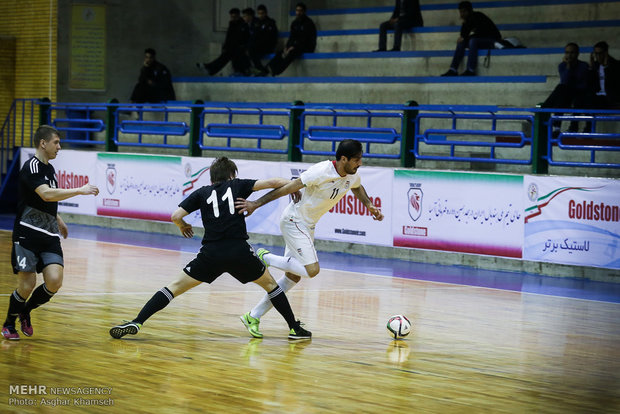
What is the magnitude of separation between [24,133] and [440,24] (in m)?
12.1

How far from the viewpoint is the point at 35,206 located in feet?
29.5

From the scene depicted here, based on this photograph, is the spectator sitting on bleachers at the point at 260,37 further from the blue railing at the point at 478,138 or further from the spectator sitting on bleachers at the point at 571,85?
the spectator sitting on bleachers at the point at 571,85

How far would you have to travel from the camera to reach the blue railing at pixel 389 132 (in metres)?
16.7

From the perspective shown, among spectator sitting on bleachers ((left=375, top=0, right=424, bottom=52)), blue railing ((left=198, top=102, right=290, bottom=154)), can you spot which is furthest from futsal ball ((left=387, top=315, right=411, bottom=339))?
spectator sitting on bleachers ((left=375, top=0, right=424, bottom=52))

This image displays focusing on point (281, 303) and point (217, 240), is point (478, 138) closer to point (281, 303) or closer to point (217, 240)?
point (281, 303)

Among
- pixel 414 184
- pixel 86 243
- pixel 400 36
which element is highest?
pixel 400 36

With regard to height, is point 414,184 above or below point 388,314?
above

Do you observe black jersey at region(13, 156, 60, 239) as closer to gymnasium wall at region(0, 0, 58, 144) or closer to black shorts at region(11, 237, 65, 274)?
black shorts at region(11, 237, 65, 274)

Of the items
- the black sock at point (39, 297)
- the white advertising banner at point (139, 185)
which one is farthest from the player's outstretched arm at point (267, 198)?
the white advertising banner at point (139, 185)

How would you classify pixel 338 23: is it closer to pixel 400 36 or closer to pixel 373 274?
pixel 400 36

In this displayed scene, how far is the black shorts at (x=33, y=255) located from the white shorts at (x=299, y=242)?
242cm

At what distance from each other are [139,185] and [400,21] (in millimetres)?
7333

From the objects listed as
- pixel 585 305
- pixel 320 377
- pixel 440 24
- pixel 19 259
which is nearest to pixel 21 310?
pixel 19 259

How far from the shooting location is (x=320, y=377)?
7898mm
